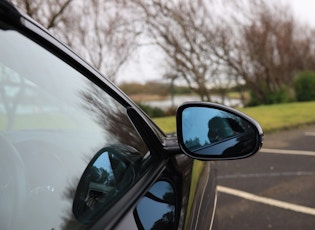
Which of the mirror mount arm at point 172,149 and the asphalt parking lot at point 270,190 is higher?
the mirror mount arm at point 172,149

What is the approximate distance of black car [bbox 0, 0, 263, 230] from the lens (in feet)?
3.48

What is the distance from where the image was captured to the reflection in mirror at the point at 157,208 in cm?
116

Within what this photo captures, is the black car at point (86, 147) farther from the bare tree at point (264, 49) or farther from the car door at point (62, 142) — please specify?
the bare tree at point (264, 49)

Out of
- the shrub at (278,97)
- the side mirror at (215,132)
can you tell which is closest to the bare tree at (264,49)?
the shrub at (278,97)

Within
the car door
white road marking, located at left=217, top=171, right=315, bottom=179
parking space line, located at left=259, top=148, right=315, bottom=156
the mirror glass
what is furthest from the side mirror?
parking space line, located at left=259, top=148, right=315, bottom=156

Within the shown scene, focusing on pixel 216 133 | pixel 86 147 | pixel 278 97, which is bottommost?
pixel 278 97

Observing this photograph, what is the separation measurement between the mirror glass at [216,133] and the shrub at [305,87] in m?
19.3

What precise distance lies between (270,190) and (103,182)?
12.6ft

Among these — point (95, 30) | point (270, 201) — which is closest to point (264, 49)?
point (95, 30)

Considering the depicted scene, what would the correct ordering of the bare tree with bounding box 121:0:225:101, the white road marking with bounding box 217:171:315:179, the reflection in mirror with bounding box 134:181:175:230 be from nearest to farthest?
the reflection in mirror with bounding box 134:181:175:230 → the white road marking with bounding box 217:171:315:179 → the bare tree with bounding box 121:0:225:101

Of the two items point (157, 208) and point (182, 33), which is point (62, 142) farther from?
point (182, 33)

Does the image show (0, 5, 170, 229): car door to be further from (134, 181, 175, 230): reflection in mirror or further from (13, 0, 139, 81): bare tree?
(13, 0, 139, 81): bare tree

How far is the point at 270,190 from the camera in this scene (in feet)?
15.3

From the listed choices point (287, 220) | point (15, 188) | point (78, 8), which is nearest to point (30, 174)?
point (15, 188)
